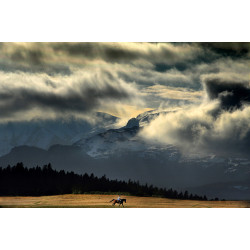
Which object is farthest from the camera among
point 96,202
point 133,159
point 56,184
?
point 133,159

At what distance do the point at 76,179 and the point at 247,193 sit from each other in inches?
155

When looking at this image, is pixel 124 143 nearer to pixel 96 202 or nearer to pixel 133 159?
pixel 133 159

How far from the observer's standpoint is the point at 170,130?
10.2 m

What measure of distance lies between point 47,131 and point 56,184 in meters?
1.22

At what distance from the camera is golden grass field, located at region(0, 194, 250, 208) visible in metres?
9.71

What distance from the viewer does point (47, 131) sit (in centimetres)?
997

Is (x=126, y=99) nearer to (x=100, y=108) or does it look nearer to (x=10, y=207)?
(x=100, y=108)

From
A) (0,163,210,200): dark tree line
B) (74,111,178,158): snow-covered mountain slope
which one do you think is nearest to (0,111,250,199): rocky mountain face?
(74,111,178,158): snow-covered mountain slope

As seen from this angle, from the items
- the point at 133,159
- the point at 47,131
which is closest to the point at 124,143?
the point at 133,159

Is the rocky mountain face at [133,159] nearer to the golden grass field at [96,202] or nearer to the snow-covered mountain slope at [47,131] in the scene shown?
the snow-covered mountain slope at [47,131]

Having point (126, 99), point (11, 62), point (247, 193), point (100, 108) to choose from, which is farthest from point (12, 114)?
point (247, 193)

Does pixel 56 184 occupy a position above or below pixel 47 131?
below

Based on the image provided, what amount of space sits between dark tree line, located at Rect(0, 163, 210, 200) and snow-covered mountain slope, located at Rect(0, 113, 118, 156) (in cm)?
54

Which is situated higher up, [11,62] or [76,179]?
[11,62]
